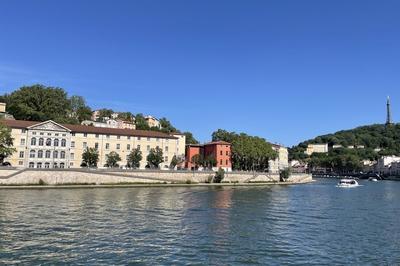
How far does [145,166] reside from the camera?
102438 mm

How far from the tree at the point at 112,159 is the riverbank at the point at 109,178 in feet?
31.9

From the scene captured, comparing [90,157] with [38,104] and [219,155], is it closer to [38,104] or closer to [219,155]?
[38,104]

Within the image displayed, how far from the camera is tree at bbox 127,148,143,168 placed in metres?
97.6

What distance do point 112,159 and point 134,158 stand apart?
4.90 meters

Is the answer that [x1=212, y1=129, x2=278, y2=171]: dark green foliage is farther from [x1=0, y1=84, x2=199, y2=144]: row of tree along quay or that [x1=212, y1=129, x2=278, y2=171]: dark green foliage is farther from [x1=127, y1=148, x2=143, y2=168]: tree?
[x1=0, y1=84, x2=199, y2=144]: row of tree along quay

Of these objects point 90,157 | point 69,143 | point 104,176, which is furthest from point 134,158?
point 104,176

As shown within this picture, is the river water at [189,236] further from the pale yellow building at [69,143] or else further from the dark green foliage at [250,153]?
the dark green foliage at [250,153]

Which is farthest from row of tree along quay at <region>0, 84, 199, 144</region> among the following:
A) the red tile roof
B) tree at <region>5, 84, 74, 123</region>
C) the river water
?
the river water

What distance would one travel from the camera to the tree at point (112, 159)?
311 ft

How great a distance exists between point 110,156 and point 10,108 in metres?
37.4

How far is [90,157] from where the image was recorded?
9231 cm

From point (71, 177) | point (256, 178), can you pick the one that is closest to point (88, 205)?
point (71, 177)

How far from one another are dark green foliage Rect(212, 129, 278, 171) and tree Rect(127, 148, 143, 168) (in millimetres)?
31081

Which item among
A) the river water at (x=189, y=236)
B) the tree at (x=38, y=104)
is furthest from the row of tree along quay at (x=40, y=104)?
the river water at (x=189, y=236)
